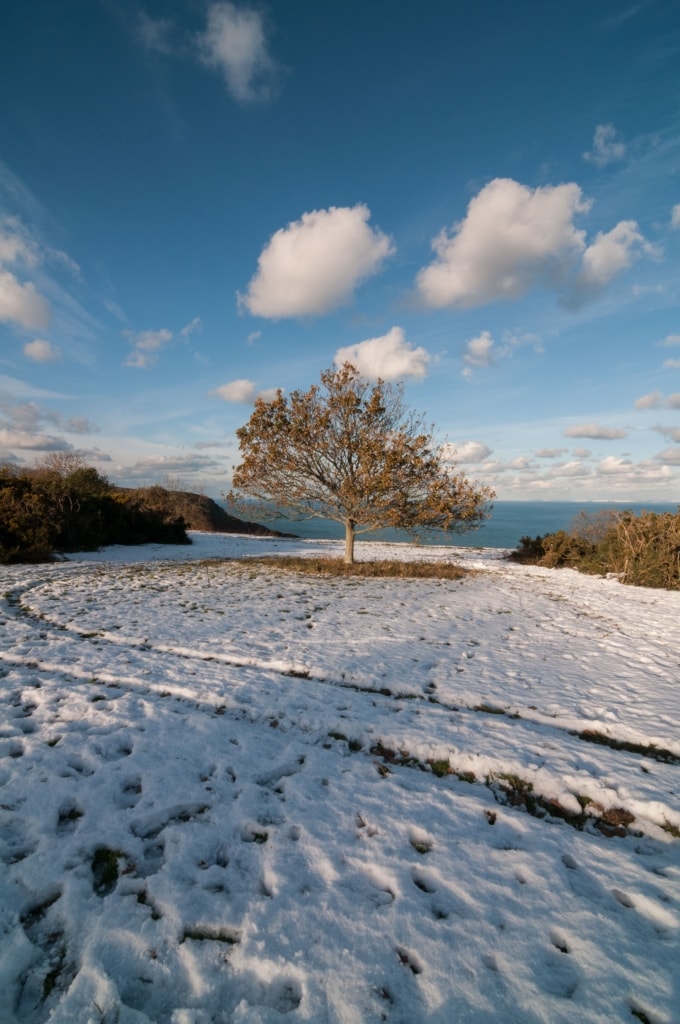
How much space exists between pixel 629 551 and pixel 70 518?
25082 millimetres

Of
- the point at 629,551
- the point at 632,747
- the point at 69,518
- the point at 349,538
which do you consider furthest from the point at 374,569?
the point at 69,518

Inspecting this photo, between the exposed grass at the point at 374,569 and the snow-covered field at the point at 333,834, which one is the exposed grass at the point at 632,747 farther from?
the exposed grass at the point at 374,569

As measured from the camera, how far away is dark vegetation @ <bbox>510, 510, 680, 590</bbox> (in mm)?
15477

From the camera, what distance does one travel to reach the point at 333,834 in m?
3.30

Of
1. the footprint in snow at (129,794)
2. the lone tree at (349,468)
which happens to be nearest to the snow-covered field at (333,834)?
the footprint in snow at (129,794)

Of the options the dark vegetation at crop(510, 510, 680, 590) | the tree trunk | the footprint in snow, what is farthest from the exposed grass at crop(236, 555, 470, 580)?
the footprint in snow

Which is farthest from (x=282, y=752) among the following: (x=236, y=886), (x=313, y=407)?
(x=313, y=407)

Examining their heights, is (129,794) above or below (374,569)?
below

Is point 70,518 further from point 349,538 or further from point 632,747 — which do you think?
point 632,747

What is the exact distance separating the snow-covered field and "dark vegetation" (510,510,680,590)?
9875mm

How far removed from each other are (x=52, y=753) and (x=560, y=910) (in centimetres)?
433

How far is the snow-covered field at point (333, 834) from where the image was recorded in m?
2.22

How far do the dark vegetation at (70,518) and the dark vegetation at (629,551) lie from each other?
72.1 feet

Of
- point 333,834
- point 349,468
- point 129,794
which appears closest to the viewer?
point 333,834
